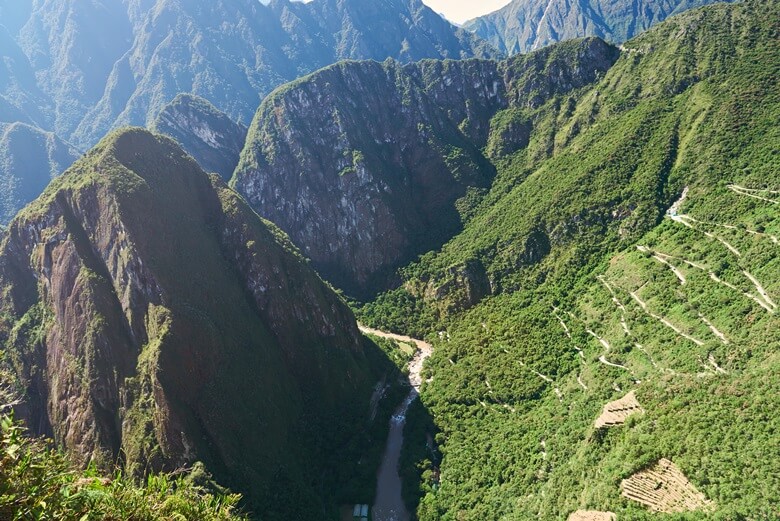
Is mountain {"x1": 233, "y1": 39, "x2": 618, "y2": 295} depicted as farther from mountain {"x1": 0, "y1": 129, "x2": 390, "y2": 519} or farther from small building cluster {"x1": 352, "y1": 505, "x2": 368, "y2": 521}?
small building cluster {"x1": 352, "y1": 505, "x2": 368, "y2": 521}

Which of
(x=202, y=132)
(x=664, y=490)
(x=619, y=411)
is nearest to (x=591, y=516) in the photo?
(x=664, y=490)

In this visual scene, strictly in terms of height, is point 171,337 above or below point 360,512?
above

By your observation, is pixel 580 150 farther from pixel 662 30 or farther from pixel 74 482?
pixel 74 482

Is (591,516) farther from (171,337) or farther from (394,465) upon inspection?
(171,337)

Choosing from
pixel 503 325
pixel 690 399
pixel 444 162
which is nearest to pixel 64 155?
pixel 444 162

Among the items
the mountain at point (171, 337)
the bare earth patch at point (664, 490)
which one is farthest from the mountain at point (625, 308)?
the mountain at point (171, 337)

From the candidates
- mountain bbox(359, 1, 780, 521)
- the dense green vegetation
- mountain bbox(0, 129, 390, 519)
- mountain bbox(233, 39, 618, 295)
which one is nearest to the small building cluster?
mountain bbox(0, 129, 390, 519)
